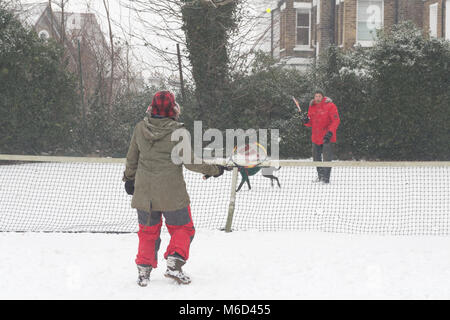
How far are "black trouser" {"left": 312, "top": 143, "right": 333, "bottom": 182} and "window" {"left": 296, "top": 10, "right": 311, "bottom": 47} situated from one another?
18000mm

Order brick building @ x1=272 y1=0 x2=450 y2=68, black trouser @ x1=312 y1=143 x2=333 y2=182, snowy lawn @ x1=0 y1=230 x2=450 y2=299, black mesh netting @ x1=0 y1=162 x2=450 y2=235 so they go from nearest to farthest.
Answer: snowy lawn @ x1=0 y1=230 x2=450 y2=299 < black mesh netting @ x1=0 y1=162 x2=450 y2=235 < black trouser @ x1=312 y1=143 x2=333 y2=182 < brick building @ x1=272 y1=0 x2=450 y2=68

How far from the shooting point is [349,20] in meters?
24.6

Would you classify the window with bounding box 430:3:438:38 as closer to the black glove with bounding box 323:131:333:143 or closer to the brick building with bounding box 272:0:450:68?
the brick building with bounding box 272:0:450:68

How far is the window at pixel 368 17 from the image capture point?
24.9 m

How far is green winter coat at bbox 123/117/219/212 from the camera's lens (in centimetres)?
501

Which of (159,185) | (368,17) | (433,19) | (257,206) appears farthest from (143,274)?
(368,17)

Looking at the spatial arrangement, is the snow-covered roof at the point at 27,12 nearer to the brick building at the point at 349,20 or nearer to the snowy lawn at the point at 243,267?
A: the brick building at the point at 349,20

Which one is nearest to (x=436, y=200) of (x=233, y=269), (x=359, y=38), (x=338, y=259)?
(x=338, y=259)

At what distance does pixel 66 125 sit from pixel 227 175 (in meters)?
5.63

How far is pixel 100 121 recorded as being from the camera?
18.0 metres

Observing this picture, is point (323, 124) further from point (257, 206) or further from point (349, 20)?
point (349, 20)

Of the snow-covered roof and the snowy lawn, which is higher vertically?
the snow-covered roof

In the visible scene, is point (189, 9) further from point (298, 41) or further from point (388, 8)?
point (298, 41)

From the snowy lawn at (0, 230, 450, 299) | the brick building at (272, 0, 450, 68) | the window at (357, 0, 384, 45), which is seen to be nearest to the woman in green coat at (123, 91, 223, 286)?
the snowy lawn at (0, 230, 450, 299)
